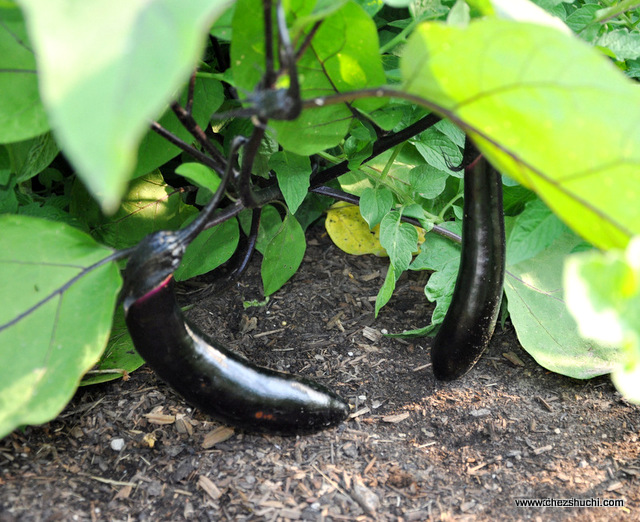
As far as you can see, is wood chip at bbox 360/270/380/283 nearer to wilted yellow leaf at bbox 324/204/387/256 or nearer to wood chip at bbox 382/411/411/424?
wilted yellow leaf at bbox 324/204/387/256

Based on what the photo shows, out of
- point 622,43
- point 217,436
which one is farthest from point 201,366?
point 622,43

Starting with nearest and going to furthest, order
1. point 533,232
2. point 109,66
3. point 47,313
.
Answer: point 109,66, point 47,313, point 533,232

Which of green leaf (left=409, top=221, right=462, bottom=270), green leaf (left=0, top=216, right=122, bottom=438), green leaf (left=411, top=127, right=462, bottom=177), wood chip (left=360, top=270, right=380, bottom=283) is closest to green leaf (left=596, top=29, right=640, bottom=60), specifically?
green leaf (left=411, top=127, right=462, bottom=177)

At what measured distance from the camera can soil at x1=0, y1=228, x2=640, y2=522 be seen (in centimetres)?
79

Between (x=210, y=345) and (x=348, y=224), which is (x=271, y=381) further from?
(x=348, y=224)

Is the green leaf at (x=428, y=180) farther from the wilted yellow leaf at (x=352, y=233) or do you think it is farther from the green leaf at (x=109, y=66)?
the green leaf at (x=109, y=66)

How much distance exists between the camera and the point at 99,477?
0.82 meters

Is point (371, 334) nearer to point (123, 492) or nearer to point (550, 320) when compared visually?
point (550, 320)

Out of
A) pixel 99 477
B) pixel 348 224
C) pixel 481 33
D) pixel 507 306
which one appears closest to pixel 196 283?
pixel 348 224

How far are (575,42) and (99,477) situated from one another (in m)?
0.83

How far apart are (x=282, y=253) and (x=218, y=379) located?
0.39 m

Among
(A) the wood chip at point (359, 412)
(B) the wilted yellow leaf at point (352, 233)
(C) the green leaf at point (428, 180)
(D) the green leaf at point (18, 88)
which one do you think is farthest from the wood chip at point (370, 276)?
(D) the green leaf at point (18, 88)

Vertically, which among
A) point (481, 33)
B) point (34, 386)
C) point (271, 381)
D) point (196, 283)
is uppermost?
point (481, 33)

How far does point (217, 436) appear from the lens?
2.97 feet
